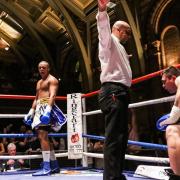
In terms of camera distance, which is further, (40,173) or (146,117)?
(146,117)

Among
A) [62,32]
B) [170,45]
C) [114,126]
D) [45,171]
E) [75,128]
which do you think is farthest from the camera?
[62,32]

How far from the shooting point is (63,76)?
11.6 meters

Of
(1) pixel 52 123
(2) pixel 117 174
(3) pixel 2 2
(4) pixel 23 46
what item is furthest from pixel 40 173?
(4) pixel 23 46

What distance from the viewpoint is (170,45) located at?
7.36 meters

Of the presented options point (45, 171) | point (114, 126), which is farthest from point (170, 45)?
point (114, 126)

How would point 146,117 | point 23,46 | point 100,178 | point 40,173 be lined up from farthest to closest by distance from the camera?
point 23,46 < point 146,117 < point 40,173 < point 100,178

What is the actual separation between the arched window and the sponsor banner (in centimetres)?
441

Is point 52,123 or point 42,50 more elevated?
point 42,50

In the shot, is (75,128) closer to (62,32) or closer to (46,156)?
(46,156)

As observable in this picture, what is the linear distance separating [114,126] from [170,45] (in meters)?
5.93

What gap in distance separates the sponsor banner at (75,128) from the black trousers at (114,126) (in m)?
1.34

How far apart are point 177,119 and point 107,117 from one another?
1.25 feet

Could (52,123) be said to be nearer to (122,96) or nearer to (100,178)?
(100,178)

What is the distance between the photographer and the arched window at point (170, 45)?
23.6 feet
